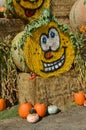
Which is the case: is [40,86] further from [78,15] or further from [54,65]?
[78,15]

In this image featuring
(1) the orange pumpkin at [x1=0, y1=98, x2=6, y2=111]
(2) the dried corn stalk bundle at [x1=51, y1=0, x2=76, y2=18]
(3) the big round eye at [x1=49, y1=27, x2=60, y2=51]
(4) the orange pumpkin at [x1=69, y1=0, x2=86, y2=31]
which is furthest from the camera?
(2) the dried corn stalk bundle at [x1=51, y1=0, x2=76, y2=18]

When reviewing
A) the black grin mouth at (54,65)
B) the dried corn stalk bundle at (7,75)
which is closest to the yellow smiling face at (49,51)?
the black grin mouth at (54,65)

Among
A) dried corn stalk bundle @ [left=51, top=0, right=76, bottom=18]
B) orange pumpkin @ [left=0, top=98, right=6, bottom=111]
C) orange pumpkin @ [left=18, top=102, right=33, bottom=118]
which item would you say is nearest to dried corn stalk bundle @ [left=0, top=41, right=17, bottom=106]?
orange pumpkin @ [left=0, top=98, right=6, bottom=111]

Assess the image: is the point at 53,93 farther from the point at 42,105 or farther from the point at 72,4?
the point at 72,4

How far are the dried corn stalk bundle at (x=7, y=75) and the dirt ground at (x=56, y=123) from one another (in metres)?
0.81

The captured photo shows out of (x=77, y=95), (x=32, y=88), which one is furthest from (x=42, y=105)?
(x=77, y=95)

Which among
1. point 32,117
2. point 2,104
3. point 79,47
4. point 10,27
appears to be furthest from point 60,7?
point 32,117

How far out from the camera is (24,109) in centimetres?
645

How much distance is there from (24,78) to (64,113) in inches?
41.3

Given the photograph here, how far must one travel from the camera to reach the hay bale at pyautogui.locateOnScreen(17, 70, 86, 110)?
6.75m

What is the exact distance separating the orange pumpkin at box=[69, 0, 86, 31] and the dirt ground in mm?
2382

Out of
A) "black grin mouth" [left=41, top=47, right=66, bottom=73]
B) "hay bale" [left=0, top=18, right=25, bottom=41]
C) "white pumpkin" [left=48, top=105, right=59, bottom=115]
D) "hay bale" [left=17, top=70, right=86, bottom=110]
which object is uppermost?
"hay bale" [left=0, top=18, right=25, bottom=41]

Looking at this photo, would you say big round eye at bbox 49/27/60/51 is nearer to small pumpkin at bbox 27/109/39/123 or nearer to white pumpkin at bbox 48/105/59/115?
white pumpkin at bbox 48/105/59/115

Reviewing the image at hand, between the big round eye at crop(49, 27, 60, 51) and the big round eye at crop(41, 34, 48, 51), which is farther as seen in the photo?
the big round eye at crop(49, 27, 60, 51)
